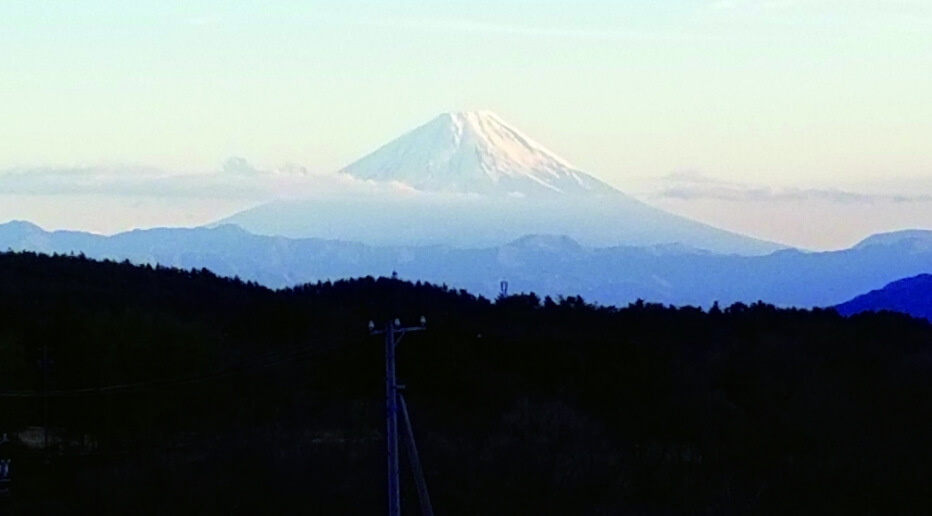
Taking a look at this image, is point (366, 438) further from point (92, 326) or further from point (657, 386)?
point (657, 386)

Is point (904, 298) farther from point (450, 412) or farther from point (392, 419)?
point (392, 419)

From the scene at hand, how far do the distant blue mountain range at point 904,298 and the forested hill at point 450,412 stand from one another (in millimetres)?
40613

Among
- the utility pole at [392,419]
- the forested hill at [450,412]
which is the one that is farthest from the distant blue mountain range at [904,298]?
the utility pole at [392,419]

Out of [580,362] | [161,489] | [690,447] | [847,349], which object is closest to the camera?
[161,489]

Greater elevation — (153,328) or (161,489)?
(153,328)

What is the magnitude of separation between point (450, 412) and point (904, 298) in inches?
2626

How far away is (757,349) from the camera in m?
51.2

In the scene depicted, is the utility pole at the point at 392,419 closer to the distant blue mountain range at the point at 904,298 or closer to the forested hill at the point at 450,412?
the forested hill at the point at 450,412

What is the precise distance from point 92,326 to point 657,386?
13539 millimetres

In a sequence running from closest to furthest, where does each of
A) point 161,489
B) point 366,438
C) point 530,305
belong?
point 161,489, point 366,438, point 530,305

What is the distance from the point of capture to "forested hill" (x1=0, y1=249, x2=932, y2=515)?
99.7ft

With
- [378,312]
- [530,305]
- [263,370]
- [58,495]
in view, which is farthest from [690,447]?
[530,305]

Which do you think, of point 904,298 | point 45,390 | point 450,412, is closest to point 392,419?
point 45,390

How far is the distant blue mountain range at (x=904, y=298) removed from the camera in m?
98.7
